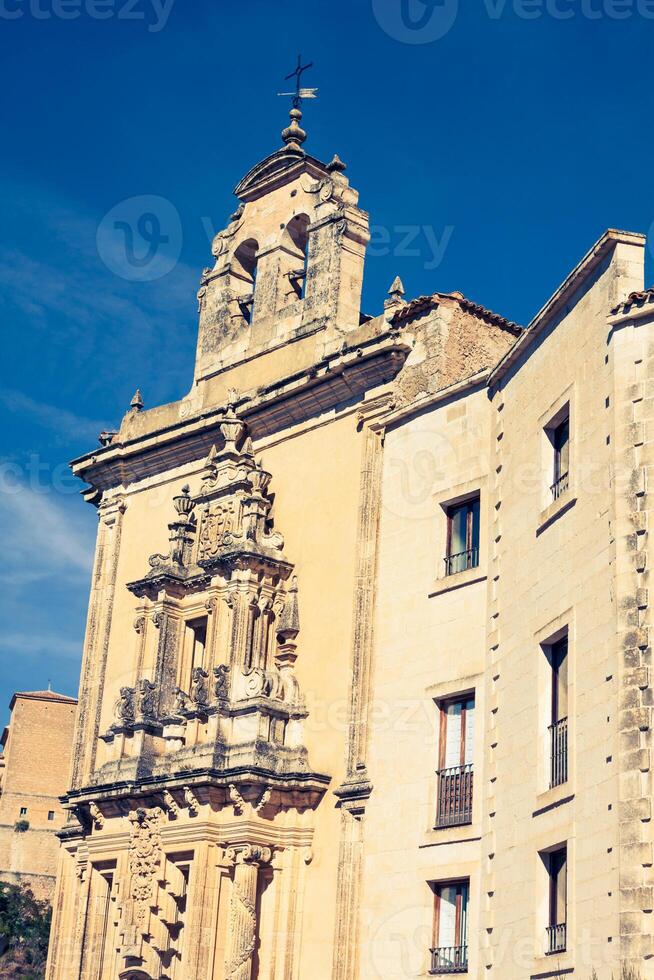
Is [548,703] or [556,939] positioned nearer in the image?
[556,939]

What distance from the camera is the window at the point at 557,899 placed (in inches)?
592

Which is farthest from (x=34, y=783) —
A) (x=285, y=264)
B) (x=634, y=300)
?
(x=634, y=300)

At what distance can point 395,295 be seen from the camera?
867 inches

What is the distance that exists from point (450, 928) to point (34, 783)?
44.9 metres

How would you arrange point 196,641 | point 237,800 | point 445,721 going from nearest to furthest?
1. point 445,721
2. point 237,800
3. point 196,641

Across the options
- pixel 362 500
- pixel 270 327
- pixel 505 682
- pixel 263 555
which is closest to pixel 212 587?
pixel 263 555

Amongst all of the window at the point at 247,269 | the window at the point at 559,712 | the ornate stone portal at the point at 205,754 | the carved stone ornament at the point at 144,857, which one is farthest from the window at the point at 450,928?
the window at the point at 247,269

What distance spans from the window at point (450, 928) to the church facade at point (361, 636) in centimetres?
4

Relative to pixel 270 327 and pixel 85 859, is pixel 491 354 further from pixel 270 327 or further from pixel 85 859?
pixel 85 859

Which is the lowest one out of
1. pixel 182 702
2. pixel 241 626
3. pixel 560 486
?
pixel 182 702

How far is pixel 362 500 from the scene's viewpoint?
21078 millimetres

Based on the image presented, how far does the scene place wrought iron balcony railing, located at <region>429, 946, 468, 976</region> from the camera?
693 inches

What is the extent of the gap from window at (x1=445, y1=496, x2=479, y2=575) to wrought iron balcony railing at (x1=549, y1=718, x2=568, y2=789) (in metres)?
3.57

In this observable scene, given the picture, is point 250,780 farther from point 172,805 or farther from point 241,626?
point 241,626
